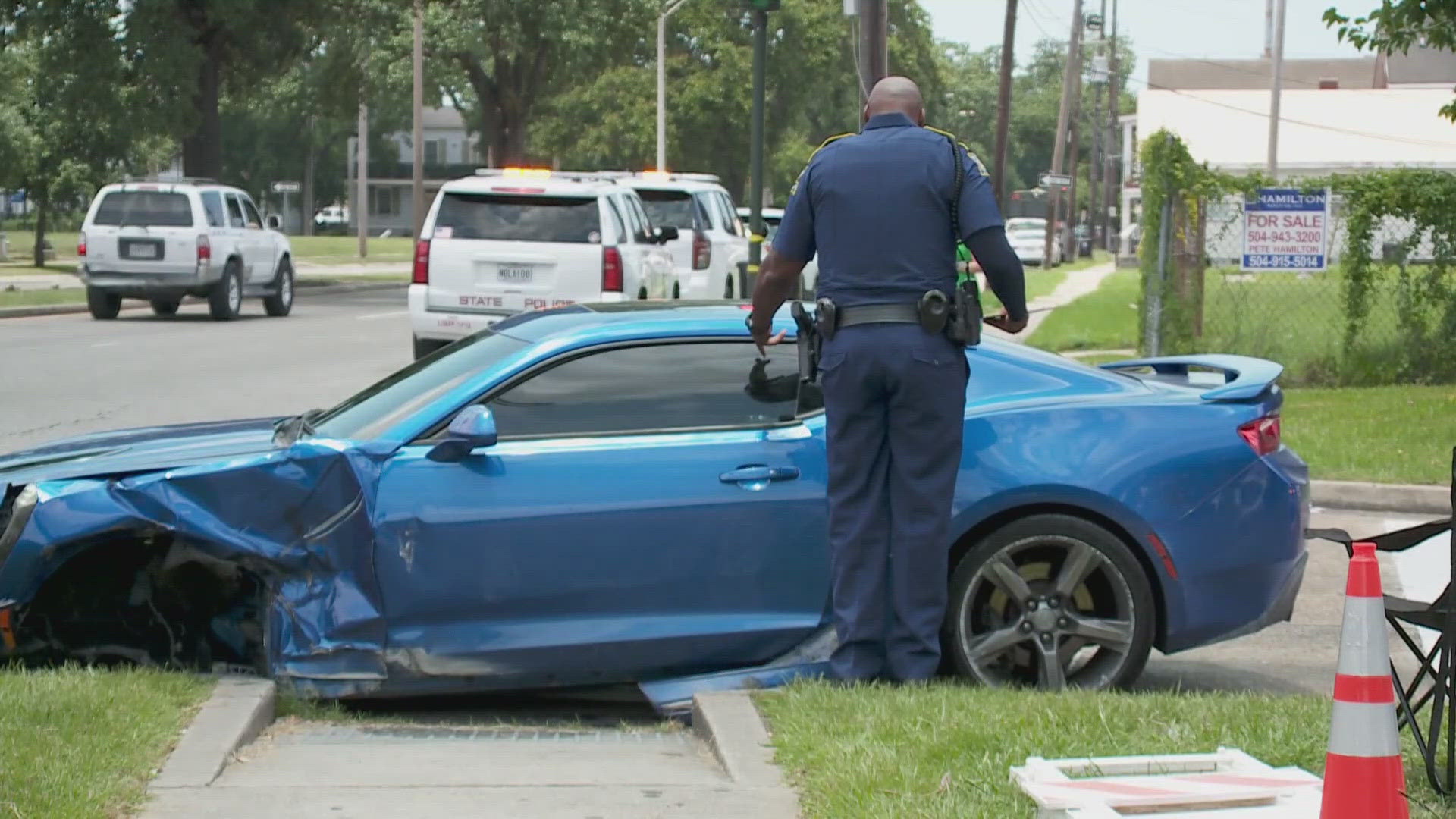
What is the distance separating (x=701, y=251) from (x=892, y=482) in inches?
636

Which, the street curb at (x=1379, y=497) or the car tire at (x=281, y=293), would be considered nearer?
the street curb at (x=1379, y=497)

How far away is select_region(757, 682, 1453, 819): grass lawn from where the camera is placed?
4.22 m

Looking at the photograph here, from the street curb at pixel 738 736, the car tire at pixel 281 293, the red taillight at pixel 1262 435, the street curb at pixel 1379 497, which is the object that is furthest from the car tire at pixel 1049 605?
the car tire at pixel 281 293

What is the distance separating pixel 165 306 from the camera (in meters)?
26.7

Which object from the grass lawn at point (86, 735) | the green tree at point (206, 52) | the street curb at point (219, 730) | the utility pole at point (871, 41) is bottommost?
the street curb at point (219, 730)

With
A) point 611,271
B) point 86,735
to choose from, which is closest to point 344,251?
point 611,271

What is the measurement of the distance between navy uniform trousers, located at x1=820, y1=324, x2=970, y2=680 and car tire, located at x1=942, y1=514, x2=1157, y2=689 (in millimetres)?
235

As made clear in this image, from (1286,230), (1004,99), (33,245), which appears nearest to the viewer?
(1286,230)

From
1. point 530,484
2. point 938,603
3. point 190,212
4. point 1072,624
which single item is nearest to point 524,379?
point 530,484

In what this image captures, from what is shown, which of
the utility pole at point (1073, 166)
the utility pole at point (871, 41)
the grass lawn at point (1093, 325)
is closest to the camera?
the utility pole at point (871, 41)

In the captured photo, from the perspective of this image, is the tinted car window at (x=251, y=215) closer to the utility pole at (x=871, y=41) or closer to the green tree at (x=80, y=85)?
the green tree at (x=80, y=85)

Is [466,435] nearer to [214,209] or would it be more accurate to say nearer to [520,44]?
[214,209]

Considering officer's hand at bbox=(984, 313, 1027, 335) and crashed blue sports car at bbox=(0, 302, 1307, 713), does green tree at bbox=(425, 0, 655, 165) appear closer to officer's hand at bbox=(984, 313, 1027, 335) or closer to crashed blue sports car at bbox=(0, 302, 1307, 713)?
crashed blue sports car at bbox=(0, 302, 1307, 713)

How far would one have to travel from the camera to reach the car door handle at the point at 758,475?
5656 mm
